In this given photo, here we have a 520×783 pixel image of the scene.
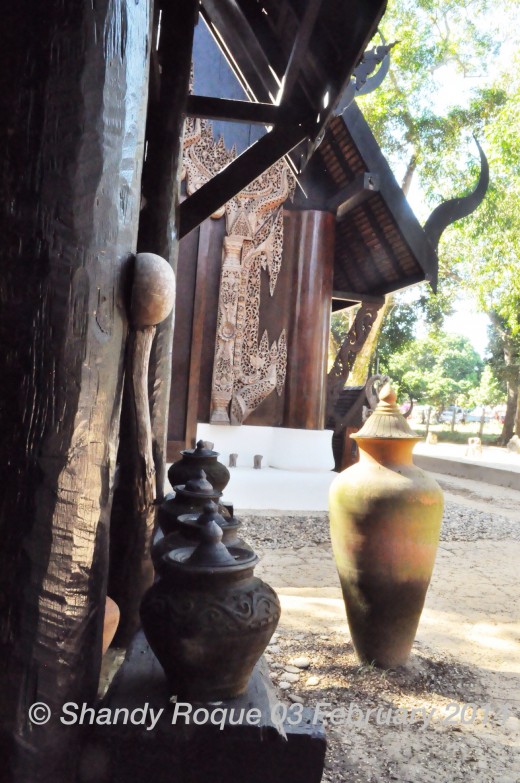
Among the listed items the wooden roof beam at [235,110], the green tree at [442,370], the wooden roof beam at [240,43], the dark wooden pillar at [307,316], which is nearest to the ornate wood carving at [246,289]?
the dark wooden pillar at [307,316]

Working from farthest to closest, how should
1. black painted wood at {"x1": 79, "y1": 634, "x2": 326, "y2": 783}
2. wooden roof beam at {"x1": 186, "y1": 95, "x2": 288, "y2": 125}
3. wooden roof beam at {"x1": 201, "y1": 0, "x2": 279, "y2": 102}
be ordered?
wooden roof beam at {"x1": 201, "y1": 0, "x2": 279, "y2": 102} → wooden roof beam at {"x1": 186, "y1": 95, "x2": 288, "y2": 125} → black painted wood at {"x1": 79, "y1": 634, "x2": 326, "y2": 783}

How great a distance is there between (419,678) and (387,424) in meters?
1.23

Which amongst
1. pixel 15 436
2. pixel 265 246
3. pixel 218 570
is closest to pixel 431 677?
pixel 218 570

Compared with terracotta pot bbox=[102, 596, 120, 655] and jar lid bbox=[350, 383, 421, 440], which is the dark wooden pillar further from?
terracotta pot bbox=[102, 596, 120, 655]

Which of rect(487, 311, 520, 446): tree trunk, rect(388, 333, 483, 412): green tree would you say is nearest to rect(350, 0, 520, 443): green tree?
rect(487, 311, 520, 446): tree trunk

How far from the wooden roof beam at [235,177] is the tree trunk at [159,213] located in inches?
12.7

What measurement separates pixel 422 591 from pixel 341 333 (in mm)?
18201

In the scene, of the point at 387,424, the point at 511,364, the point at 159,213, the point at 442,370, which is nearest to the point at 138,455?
the point at 159,213

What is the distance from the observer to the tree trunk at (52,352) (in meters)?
1.23

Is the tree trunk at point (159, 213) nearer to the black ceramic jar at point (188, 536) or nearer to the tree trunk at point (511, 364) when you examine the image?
the black ceramic jar at point (188, 536)

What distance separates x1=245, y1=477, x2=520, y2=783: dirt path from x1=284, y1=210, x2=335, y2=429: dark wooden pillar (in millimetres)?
2671

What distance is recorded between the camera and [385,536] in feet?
9.50

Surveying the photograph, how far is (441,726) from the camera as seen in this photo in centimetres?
255

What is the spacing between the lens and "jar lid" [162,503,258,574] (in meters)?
1.45
